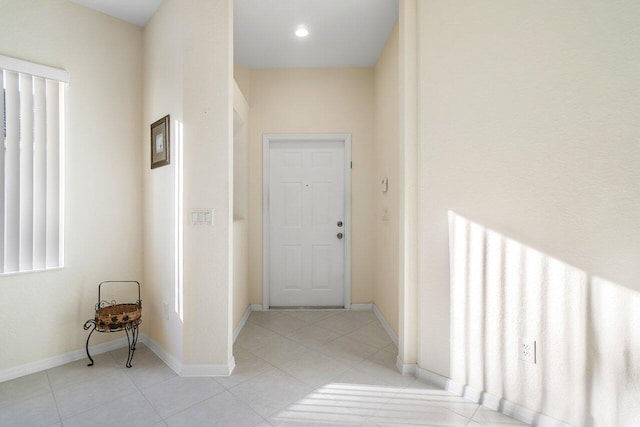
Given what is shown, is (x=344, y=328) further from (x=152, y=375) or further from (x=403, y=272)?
(x=152, y=375)

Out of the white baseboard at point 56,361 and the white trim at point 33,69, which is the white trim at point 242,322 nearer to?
the white baseboard at point 56,361

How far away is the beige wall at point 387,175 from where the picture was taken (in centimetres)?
266

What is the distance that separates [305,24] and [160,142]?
160 centimetres

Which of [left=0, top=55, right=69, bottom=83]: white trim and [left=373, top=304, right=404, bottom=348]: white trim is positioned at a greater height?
[left=0, top=55, right=69, bottom=83]: white trim

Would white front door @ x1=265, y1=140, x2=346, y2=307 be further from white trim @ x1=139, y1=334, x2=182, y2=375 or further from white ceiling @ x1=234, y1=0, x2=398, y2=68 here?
white trim @ x1=139, y1=334, x2=182, y2=375

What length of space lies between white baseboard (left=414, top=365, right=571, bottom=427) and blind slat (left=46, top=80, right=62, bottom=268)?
282cm

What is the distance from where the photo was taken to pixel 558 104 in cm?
150

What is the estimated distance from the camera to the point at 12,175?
2.04 meters

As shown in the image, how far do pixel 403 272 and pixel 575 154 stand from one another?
A: 1.17 metres

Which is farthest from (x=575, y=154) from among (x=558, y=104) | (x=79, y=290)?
(x=79, y=290)

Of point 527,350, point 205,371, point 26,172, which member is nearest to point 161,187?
point 26,172

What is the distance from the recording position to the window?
202 cm

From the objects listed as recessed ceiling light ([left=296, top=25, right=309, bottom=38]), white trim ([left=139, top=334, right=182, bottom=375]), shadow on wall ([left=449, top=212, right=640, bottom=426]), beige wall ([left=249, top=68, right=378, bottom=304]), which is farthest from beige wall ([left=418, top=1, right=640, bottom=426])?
white trim ([left=139, top=334, right=182, bottom=375])

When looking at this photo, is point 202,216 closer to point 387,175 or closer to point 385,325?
point 387,175
